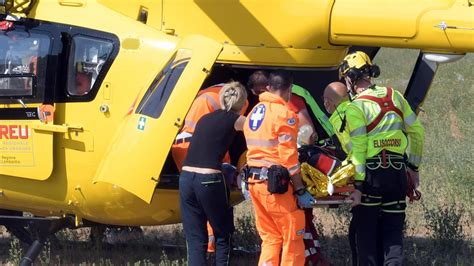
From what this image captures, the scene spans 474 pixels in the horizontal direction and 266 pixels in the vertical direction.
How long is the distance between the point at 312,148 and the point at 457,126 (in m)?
10.8

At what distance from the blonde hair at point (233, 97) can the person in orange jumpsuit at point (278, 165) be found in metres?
0.23

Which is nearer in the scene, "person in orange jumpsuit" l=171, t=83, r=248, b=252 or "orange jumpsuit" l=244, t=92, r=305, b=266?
"orange jumpsuit" l=244, t=92, r=305, b=266

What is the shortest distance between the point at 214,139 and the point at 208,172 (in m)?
0.25

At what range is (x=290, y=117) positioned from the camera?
6.49 m

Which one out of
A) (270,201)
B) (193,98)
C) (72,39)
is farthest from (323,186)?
(72,39)

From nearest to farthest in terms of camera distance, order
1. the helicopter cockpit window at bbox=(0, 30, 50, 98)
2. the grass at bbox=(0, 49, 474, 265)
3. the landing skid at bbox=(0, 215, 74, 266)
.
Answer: the helicopter cockpit window at bbox=(0, 30, 50, 98) < the landing skid at bbox=(0, 215, 74, 266) < the grass at bbox=(0, 49, 474, 265)

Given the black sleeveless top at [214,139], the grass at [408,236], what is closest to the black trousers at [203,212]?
the black sleeveless top at [214,139]

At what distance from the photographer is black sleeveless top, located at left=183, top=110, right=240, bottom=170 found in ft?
22.4

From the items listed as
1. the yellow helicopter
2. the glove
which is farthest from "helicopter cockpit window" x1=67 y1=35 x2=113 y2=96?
the glove

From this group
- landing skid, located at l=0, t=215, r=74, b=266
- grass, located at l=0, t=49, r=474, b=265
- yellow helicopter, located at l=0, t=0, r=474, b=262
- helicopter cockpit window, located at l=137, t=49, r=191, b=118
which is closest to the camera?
helicopter cockpit window, located at l=137, t=49, r=191, b=118

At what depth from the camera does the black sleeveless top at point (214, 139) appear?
6.82 metres

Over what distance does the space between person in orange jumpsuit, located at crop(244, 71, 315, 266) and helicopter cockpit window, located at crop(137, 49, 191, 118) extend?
0.66 m

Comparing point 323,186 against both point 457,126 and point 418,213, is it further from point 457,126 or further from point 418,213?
point 457,126

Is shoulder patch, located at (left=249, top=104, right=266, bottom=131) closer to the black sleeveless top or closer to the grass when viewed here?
the black sleeveless top
